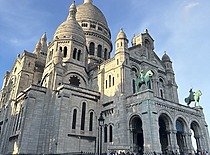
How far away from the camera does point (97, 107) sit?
32.0 metres

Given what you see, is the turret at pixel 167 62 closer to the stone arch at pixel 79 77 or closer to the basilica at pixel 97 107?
the basilica at pixel 97 107

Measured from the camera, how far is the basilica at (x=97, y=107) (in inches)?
1023

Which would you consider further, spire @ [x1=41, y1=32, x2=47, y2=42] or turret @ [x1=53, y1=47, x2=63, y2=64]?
spire @ [x1=41, y1=32, x2=47, y2=42]

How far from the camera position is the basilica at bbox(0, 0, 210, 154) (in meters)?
26.0

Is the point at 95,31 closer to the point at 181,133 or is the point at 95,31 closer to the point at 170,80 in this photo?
the point at 170,80

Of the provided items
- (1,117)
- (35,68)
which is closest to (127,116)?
(35,68)

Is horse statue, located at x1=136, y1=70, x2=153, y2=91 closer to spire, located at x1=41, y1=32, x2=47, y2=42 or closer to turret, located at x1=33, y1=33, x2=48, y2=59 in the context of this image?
turret, located at x1=33, y1=33, x2=48, y2=59

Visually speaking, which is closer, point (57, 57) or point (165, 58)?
point (57, 57)

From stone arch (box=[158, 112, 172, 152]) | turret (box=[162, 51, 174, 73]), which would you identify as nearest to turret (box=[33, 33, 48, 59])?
turret (box=[162, 51, 174, 73])

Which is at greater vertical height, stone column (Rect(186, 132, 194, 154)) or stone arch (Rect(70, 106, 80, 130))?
stone arch (Rect(70, 106, 80, 130))

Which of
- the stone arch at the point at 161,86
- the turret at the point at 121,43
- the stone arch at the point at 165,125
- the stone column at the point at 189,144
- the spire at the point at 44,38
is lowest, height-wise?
the stone column at the point at 189,144

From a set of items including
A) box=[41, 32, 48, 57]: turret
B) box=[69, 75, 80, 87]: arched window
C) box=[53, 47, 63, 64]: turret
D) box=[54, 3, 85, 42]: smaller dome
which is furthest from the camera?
box=[41, 32, 48, 57]: turret

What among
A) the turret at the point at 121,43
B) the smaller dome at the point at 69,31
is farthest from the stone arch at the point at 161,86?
the smaller dome at the point at 69,31

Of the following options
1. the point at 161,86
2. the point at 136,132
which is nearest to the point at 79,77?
the point at 136,132
